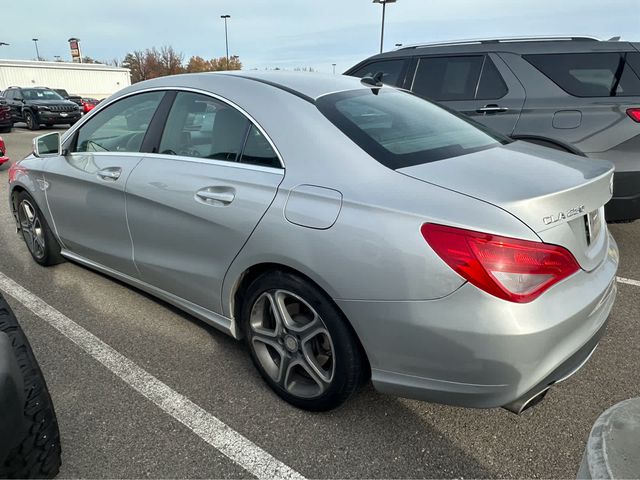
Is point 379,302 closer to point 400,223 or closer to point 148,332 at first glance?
point 400,223

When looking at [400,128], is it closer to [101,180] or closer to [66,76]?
[101,180]

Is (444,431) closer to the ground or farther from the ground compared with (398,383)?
closer to the ground

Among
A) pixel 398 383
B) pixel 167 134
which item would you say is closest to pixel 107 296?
pixel 167 134

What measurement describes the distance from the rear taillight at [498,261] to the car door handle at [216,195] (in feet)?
3.60

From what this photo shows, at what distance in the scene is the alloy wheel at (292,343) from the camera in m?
2.25

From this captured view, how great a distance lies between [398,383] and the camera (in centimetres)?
198

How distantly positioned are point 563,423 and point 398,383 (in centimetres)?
92

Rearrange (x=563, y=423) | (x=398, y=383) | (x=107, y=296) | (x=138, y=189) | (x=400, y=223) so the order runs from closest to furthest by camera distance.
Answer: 1. (x=400, y=223)
2. (x=398, y=383)
3. (x=563, y=423)
4. (x=138, y=189)
5. (x=107, y=296)

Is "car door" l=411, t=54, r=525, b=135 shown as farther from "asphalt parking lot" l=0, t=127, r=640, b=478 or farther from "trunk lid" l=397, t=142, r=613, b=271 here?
"trunk lid" l=397, t=142, r=613, b=271

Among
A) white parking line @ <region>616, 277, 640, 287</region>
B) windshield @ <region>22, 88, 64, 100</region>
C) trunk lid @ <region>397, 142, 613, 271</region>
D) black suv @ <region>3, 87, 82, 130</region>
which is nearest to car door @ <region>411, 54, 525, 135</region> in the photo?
white parking line @ <region>616, 277, 640, 287</region>

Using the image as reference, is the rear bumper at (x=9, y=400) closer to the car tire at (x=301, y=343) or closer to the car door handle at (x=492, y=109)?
the car tire at (x=301, y=343)

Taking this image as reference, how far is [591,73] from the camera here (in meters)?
4.39

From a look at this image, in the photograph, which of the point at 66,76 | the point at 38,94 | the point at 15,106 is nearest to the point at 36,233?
the point at 38,94

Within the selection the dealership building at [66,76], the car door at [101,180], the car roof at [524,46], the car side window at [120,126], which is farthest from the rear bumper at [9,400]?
the dealership building at [66,76]
